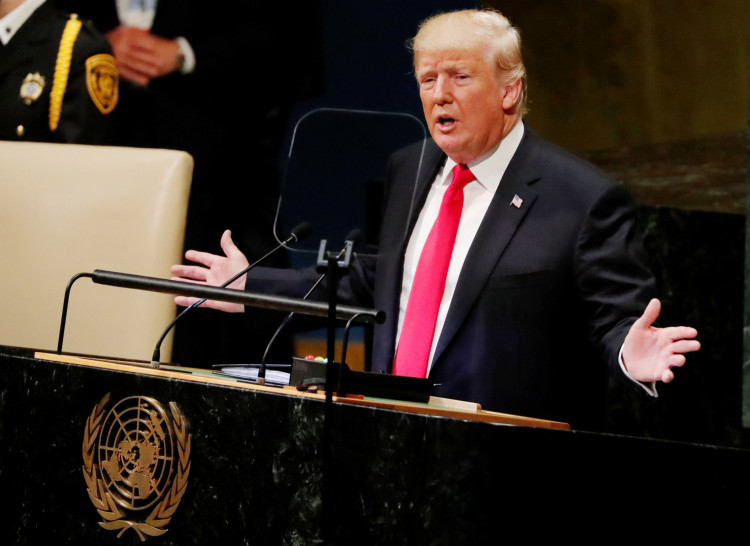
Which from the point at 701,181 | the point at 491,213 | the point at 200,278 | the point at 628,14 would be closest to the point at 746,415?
the point at 701,181

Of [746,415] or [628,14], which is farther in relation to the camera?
[628,14]

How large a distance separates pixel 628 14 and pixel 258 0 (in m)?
1.17

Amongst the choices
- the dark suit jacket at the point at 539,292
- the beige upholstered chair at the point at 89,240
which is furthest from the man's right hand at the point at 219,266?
the dark suit jacket at the point at 539,292

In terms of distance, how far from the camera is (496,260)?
7.16 feet

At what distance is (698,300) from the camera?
9.95 ft

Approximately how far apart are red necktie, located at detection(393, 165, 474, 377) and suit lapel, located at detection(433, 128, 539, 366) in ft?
0.16

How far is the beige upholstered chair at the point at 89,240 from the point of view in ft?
7.86

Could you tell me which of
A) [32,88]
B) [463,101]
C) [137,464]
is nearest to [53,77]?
[32,88]

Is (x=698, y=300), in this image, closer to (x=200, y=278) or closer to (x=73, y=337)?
(x=200, y=278)

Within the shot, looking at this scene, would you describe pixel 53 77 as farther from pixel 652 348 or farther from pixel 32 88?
pixel 652 348

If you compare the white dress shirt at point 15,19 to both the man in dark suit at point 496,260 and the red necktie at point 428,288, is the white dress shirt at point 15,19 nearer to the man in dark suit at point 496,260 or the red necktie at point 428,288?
the man in dark suit at point 496,260

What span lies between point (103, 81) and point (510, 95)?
1.41 m

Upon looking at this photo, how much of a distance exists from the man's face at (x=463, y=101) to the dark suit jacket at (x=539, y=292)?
14 centimetres

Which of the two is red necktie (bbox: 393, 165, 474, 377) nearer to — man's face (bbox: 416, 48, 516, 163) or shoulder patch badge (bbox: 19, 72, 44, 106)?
man's face (bbox: 416, 48, 516, 163)
